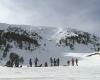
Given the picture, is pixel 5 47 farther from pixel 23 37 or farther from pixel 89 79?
pixel 89 79

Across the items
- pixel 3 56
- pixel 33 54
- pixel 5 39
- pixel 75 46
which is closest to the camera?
pixel 3 56

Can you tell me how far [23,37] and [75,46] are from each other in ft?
186

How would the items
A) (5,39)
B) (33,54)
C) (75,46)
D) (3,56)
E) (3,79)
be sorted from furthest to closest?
(75,46), (5,39), (33,54), (3,56), (3,79)

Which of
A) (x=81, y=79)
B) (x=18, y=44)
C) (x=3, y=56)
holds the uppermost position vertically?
(x=18, y=44)

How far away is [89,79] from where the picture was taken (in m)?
10.5

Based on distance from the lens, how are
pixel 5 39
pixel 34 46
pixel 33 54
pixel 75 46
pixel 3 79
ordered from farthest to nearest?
pixel 75 46
pixel 34 46
pixel 5 39
pixel 33 54
pixel 3 79

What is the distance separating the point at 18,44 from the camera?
14600 cm

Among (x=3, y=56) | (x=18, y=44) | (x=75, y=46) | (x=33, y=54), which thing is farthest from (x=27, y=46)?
(x=75, y=46)

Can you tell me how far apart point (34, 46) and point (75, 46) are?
5573cm

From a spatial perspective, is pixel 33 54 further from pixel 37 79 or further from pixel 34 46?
pixel 37 79

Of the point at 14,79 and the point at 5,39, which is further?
the point at 5,39

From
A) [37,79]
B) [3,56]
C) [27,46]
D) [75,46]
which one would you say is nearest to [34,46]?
[27,46]

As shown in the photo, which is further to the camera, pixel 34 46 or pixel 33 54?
pixel 34 46

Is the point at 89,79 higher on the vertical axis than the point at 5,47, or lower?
lower
